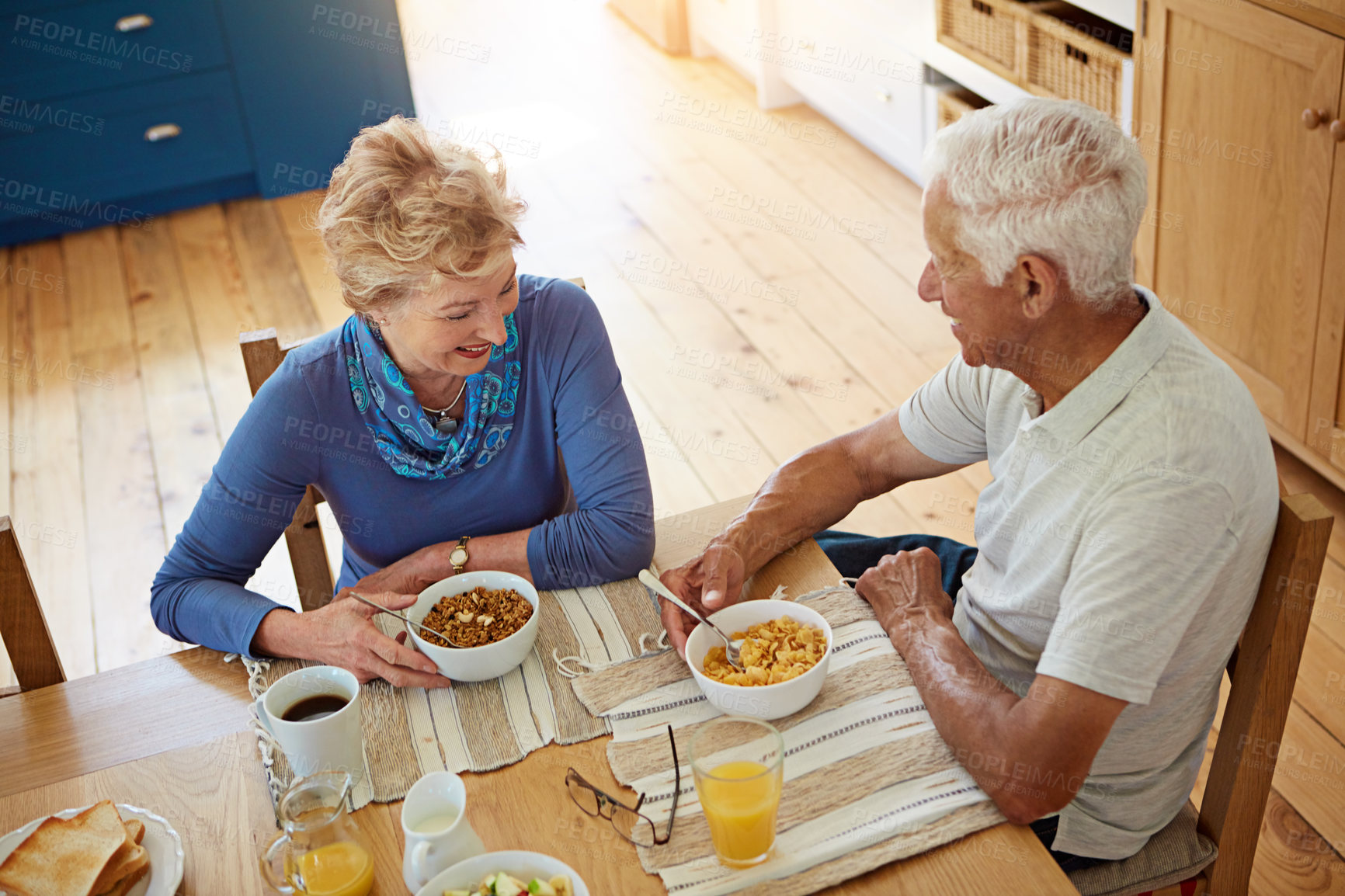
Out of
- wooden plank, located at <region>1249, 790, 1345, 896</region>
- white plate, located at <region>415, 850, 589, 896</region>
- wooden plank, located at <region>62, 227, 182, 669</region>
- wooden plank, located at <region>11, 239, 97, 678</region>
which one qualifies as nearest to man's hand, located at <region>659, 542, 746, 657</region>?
white plate, located at <region>415, 850, 589, 896</region>

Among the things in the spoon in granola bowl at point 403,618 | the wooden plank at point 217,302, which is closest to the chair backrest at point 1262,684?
the spoon in granola bowl at point 403,618

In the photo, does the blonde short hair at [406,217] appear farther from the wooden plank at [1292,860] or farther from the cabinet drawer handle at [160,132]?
the cabinet drawer handle at [160,132]

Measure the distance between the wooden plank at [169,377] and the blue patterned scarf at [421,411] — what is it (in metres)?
1.56

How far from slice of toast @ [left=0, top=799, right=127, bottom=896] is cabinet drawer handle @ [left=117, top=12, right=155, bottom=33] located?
12.0 feet

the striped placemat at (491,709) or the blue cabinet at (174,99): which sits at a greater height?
the striped placemat at (491,709)

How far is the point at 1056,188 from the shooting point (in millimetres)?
1120

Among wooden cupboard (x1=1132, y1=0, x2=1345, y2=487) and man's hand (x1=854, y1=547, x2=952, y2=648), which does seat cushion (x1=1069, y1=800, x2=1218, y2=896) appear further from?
wooden cupboard (x1=1132, y1=0, x2=1345, y2=487)

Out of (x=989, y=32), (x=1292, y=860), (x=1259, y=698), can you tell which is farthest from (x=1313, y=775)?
(x=989, y=32)

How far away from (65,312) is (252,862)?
3297 millimetres

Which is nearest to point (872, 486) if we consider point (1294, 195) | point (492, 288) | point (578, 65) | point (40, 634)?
point (492, 288)

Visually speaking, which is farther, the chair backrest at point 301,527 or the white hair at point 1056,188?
the chair backrest at point 301,527

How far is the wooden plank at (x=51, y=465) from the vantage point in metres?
2.61

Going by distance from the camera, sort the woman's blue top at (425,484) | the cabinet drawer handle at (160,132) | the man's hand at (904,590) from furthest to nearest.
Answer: the cabinet drawer handle at (160,132)
the woman's blue top at (425,484)
the man's hand at (904,590)

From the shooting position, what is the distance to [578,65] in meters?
5.46
